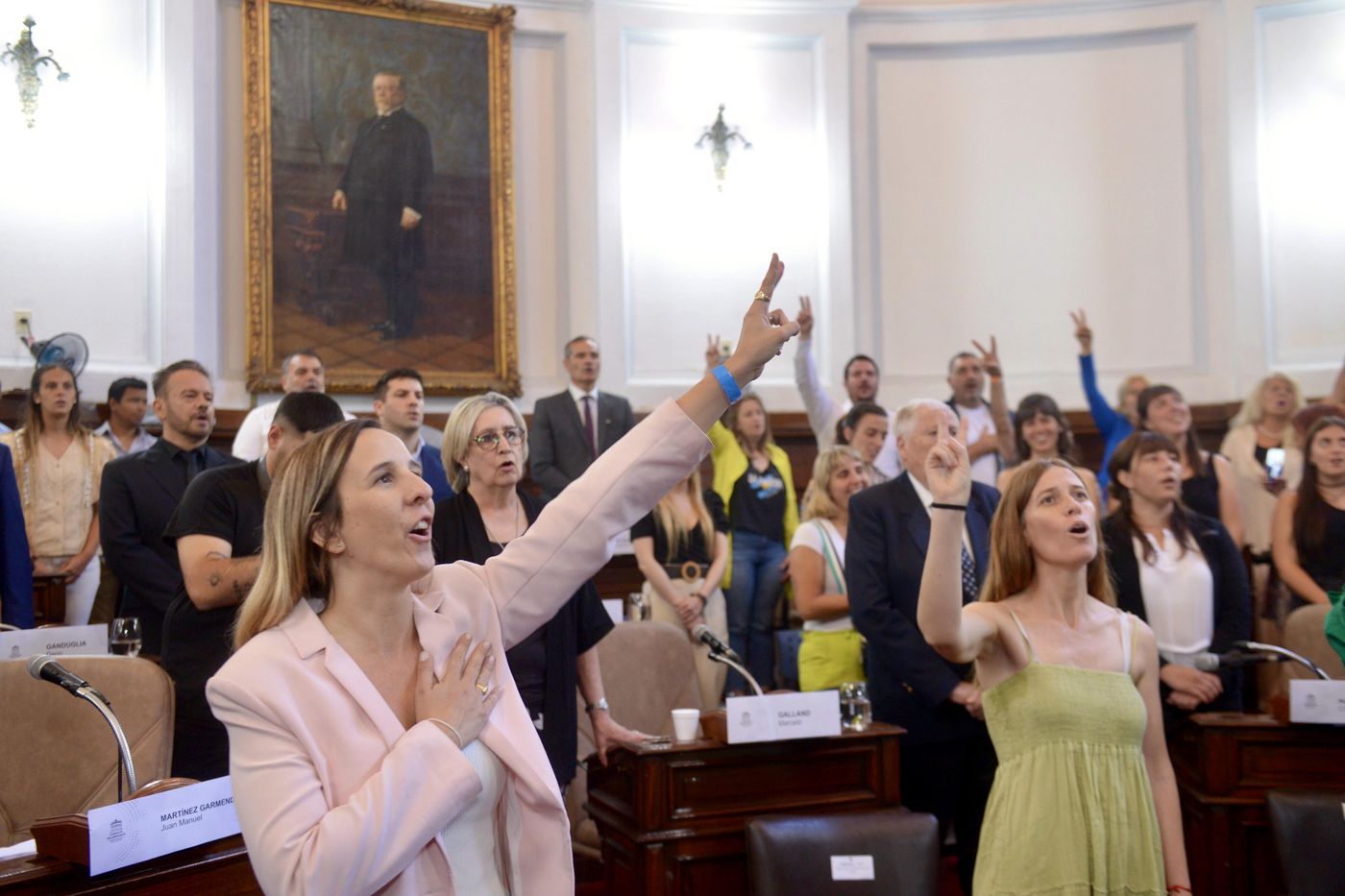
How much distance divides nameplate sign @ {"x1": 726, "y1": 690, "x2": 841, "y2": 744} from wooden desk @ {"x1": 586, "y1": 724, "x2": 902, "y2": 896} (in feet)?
0.23

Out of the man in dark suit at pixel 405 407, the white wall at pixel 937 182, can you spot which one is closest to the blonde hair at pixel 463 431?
the man in dark suit at pixel 405 407

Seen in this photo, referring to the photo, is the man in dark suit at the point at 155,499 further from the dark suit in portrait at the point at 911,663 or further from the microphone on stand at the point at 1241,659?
the microphone on stand at the point at 1241,659

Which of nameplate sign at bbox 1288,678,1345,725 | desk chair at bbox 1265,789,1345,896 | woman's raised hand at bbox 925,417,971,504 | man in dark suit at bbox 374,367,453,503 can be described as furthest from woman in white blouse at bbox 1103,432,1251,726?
man in dark suit at bbox 374,367,453,503

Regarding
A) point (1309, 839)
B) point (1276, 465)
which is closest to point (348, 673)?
point (1309, 839)

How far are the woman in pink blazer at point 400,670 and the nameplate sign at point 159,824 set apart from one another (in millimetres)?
449

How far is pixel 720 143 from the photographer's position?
881 cm

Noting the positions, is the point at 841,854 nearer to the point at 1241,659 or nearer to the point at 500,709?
the point at 1241,659

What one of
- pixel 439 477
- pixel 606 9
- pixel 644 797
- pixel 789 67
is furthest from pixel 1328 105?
pixel 644 797

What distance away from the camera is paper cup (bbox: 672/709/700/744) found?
375 cm

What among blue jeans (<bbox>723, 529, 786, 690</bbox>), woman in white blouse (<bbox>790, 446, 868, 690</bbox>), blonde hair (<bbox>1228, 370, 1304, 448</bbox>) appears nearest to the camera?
woman in white blouse (<bbox>790, 446, 868, 690</bbox>)

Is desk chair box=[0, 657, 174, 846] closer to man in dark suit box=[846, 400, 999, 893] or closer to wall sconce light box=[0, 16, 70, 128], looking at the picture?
man in dark suit box=[846, 400, 999, 893]

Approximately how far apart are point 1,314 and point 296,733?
21.2 feet

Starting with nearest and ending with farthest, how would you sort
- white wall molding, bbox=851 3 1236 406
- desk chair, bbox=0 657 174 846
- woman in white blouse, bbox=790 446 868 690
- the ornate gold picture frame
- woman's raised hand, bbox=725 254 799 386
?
woman's raised hand, bbox=725 254 799 386, desk chair, bbox=0 657 174 846, woman in white blouse, bbox=790 446 868 690, the ornate gold picture frame, white wall molding, bbox=851 3 1236 406

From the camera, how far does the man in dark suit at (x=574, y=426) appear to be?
719 cm
